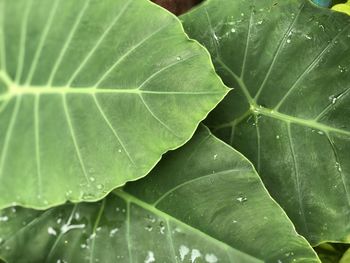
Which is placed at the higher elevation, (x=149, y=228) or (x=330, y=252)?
(x=149, y=228)

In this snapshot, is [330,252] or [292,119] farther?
[330,252]

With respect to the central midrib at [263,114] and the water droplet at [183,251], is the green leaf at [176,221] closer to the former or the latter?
the water droplet at [183,251]

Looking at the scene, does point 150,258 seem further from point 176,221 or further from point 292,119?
point 292,119

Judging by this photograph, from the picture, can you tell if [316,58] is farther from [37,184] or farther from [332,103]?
[37,184]

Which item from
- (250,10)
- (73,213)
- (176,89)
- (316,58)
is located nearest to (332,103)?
(316,58)

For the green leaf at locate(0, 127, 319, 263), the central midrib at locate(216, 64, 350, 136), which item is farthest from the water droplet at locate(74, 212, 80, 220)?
the central midrib at locate(216, 64, 350, 136)

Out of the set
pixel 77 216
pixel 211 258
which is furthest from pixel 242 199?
pixel 77 216

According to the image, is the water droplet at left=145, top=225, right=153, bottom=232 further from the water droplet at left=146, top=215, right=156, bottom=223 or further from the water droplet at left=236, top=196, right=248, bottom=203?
the water droplet at left=236, top=196, right=248, bottom=203
